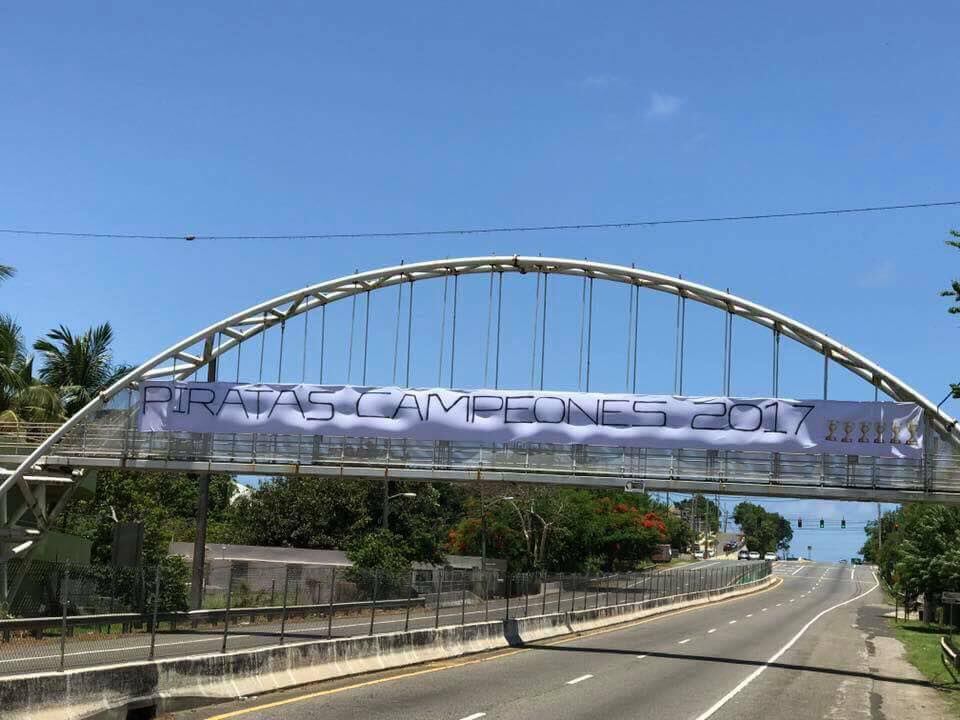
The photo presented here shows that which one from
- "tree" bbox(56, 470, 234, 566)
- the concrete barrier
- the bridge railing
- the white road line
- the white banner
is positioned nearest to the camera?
the concrete barrier

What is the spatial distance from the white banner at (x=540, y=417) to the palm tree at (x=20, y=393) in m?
4.41

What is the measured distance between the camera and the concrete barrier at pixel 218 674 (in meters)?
13.1

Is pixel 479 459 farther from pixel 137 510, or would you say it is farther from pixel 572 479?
pixel 137 510

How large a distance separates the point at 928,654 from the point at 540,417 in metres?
15.1

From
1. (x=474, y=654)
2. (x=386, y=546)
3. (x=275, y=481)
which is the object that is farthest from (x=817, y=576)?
Answer: (x=474, y=654)

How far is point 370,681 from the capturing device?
68.7ft

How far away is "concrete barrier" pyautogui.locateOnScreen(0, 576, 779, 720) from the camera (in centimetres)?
1305

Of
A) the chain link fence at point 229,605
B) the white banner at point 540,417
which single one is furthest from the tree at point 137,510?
the white banner at point 540,417

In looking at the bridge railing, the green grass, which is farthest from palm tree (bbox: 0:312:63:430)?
the green grass

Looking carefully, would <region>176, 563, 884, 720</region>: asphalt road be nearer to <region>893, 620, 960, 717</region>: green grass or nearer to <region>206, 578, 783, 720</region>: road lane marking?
<region>206, 578, 783, 720</region>: road lane marking

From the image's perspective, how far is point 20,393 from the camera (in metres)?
41.7

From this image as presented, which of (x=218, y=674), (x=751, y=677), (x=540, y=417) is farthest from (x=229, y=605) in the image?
(x=540, y=417)

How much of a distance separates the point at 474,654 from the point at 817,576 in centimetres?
11144

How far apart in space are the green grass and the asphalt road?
1298mm
